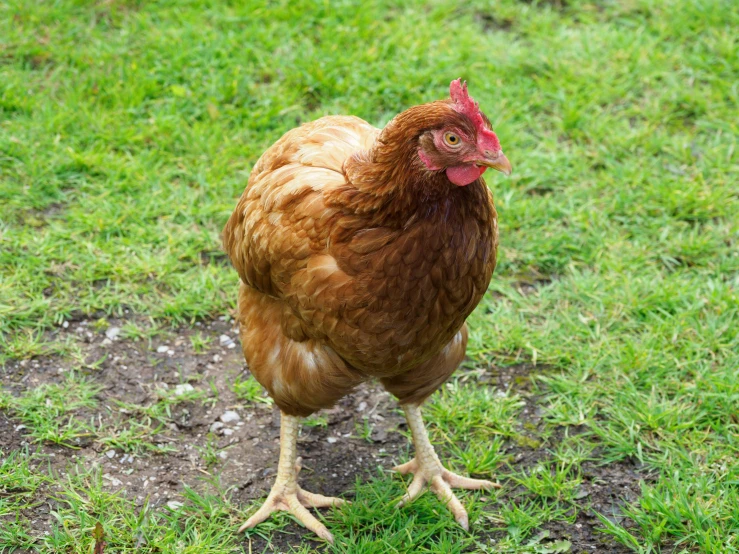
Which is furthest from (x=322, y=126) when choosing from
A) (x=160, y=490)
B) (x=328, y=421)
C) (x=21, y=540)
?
(x=21, y=540)

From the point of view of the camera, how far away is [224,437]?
13.3 feet

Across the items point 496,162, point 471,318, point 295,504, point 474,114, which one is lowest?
point 295,504

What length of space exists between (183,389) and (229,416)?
28 cm

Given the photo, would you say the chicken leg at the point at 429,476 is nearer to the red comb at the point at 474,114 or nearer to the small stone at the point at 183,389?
the small stone at the point at 183,389

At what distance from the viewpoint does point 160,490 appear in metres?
3.75

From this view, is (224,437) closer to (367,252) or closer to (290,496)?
(290,496)

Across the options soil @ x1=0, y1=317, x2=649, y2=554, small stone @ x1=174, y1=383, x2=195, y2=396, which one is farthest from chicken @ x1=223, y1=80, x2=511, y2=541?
small stone @ x1=174, y1=383, x2=195, y2=396

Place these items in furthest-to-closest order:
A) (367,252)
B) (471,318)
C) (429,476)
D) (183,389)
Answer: (471,318) < (183,389) < (429,476) < (367,252)

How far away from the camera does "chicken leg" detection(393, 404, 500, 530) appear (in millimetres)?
3734

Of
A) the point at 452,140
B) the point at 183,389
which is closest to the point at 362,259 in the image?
the point at 452,140

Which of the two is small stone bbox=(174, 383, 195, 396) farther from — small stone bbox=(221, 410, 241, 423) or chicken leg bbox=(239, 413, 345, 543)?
chicken leg bbox=(239, 413, 345, 543)

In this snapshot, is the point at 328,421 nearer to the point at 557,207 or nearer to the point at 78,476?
the point at 78,476

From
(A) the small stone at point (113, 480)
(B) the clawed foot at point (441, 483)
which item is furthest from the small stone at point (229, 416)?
(B) the clawed foot at point (441, 483)

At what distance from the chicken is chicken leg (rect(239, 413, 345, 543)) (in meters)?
0.05
